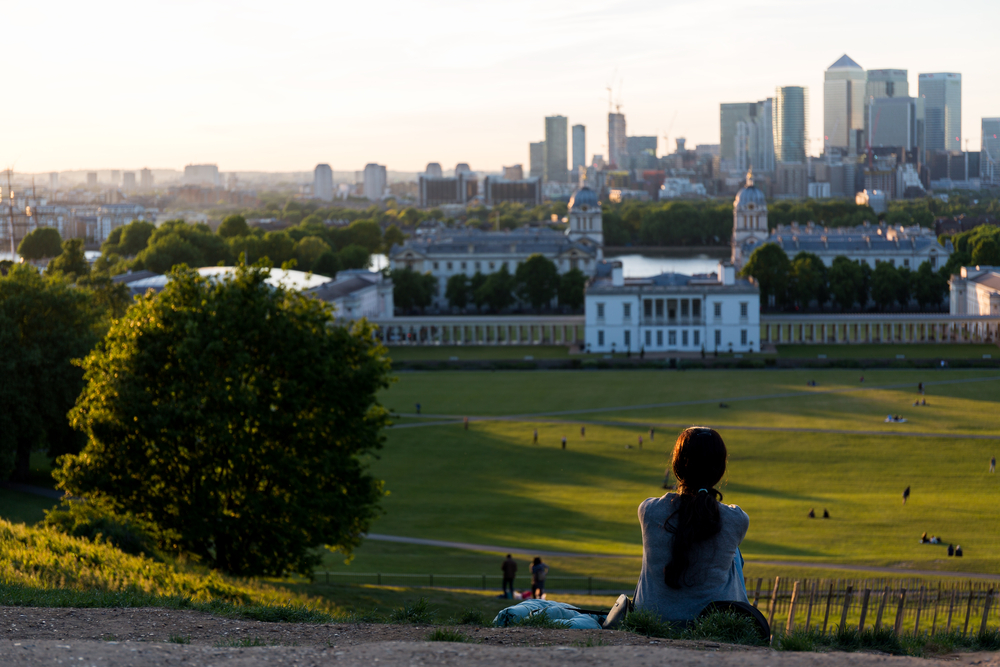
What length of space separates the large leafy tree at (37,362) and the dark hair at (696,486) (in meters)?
34.1

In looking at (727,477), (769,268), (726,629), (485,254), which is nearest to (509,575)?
(727,477)

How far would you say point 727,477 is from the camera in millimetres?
19844

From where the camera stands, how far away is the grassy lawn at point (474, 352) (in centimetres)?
8462

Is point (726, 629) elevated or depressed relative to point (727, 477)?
elevated

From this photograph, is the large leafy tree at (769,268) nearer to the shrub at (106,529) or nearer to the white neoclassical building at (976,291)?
the white neoclassical building at (976,291)

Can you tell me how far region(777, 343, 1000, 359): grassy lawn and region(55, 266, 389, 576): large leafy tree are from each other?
5744cm

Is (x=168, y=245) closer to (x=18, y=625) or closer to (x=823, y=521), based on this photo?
(x=823, y=521)

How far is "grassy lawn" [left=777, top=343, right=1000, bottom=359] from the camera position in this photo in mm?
80188

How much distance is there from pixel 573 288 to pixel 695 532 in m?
101

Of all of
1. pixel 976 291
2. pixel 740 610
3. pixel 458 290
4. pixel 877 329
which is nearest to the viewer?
pixel 740 610

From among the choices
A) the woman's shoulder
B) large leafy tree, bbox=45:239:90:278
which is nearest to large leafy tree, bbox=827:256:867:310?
large leafy tree, bbox=45:239:90:278

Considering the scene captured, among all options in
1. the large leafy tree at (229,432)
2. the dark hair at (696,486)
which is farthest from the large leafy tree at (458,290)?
the dark hair at (696,486)

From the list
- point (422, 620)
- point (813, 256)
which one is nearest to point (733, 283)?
point (813, 256)

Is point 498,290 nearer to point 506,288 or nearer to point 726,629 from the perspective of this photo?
point 506,288
